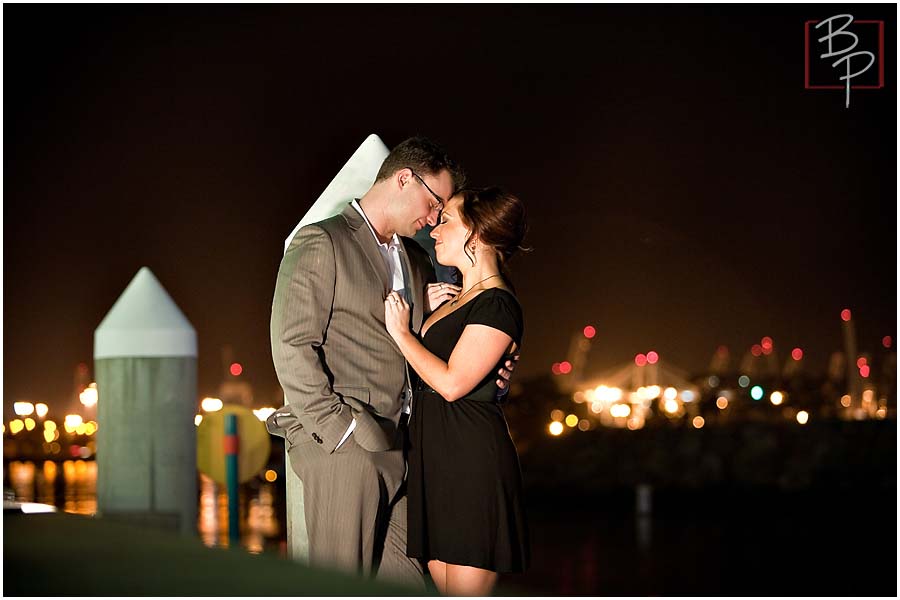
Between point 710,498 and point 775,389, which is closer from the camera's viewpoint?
point 710,498

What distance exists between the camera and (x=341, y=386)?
4.04 meters

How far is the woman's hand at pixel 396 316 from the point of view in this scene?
4.01 meters

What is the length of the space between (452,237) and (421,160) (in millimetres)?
275

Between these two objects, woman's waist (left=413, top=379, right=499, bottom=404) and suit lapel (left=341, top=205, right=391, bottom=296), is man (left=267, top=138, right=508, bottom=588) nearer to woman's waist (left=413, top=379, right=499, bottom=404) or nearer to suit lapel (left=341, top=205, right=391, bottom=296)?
suit lapel (left=341, top=205, right=391, bottom=296)

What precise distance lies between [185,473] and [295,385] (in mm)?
2213

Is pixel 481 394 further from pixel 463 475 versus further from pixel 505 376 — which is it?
pixel 463 475

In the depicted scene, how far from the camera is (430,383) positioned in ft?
13.1

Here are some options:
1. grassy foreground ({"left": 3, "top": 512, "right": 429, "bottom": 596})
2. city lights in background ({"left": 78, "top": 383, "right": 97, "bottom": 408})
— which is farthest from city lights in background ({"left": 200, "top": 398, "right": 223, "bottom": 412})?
grassy foreground ({"left": 3, "top": 512, "right": 429, "bottom": 596})

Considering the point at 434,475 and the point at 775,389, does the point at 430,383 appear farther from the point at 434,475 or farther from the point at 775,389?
the point at 775,389

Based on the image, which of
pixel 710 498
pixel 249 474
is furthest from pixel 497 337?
pixel 710 498

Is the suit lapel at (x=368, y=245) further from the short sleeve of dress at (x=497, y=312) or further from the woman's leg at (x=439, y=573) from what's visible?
the woman's leg at (x=439, y=573)

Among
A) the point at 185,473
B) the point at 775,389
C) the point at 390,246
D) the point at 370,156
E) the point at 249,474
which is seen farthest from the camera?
the point at 775,389

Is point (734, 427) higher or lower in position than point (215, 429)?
lower

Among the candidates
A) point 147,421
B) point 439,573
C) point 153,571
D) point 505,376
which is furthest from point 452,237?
point 147,421
